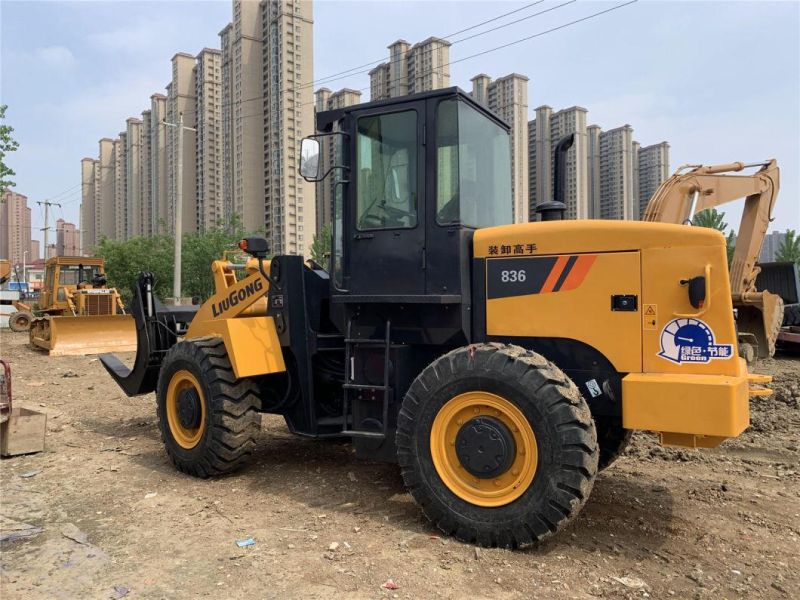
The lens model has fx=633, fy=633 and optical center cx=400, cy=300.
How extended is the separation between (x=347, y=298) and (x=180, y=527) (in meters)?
1.88

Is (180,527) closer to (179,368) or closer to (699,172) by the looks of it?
(179,368)

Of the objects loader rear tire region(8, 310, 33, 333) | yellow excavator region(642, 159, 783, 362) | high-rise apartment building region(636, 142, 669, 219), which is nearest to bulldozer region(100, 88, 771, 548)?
yellow excavator region(642, 159, 783, 362)

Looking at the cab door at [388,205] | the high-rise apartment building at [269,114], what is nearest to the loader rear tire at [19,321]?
the high-rise apartment building at [269,114]

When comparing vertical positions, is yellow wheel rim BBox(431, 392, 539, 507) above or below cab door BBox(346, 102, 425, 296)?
below

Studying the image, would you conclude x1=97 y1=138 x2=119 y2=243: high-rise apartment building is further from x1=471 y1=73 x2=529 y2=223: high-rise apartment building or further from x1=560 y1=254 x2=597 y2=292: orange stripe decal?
x1=560 y1=254 x2=597 y2=292: orange stripe decal

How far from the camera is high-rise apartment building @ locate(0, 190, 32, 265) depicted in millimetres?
75688

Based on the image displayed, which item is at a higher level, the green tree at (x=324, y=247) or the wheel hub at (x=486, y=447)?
the green tree at (x=324, y=247)

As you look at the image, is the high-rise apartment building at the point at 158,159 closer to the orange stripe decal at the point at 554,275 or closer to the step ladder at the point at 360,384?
Result: the step ladder at the point at 360,384

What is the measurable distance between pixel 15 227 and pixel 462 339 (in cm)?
8665

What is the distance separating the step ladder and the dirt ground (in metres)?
0.52

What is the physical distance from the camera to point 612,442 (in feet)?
15.2

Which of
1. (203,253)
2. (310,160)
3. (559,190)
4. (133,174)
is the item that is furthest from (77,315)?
(133,174)

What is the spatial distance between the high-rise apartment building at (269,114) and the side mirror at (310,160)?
17.4 m

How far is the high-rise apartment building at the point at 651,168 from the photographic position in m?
21.5
